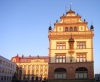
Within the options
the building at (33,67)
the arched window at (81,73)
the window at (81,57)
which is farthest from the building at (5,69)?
the arched window at (81,73)

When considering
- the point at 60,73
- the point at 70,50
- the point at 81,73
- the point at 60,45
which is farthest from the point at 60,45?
the point at 81,73

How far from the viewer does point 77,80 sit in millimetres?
46344

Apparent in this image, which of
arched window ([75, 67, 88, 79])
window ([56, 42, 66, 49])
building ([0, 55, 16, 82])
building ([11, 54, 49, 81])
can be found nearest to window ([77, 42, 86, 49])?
window ([56, 42, 66, 49])

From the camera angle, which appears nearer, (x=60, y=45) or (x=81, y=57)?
(x=81, y=57)

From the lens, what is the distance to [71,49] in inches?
1897

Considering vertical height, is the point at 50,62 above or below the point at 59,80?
above

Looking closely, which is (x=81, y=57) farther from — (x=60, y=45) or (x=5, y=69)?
(x=5, y=69)

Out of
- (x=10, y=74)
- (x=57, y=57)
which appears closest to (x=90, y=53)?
(x=57, y=57)

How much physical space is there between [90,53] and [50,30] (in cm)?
1072

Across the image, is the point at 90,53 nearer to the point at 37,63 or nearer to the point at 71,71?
the point at 71,71

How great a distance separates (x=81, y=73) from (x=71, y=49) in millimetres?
5817

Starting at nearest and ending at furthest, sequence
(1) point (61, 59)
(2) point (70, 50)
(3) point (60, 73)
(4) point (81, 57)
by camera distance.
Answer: (3) point (60, 73) < (4) point (81, 57) < (1) point (61, 59) < (2) point (70, 50)

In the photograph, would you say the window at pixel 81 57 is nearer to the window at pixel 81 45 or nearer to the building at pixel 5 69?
the window at pixel 81 45

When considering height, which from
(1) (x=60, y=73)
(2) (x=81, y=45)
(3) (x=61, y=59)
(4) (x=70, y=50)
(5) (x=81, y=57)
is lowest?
(1) (x=60, y=73)
